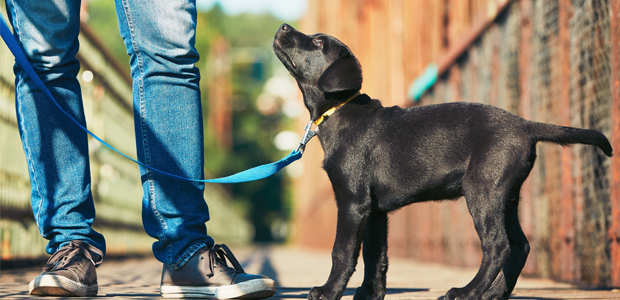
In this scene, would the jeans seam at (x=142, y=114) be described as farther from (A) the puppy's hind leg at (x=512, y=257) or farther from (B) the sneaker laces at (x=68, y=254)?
(A) the puppy's hind leg at (x=512, y=257)

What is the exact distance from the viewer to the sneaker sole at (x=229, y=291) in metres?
2.42

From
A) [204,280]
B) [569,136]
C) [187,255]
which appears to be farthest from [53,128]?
[569,136]

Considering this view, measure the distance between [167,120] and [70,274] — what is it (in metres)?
0.66

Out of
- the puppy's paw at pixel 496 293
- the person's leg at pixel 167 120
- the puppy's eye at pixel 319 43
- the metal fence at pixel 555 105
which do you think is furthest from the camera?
the metal fence at pixel 555 105

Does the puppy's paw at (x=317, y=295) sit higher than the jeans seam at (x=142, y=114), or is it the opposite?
the jeans seam at (x=142, y=114)

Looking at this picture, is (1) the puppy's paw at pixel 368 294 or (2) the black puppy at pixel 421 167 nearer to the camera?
(2) the black puppy at pixel 421 167

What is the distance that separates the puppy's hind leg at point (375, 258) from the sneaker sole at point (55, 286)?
100 cm

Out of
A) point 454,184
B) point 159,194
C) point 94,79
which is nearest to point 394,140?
point 454,184

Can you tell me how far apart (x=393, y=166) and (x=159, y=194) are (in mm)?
886

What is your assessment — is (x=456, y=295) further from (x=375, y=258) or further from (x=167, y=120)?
(x=167, y=120)

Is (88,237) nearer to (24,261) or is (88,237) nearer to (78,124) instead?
(78,124)

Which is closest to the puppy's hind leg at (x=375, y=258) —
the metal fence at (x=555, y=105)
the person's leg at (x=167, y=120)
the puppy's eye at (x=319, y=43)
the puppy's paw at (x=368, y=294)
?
the puppy's paw at (x=368, y=294)

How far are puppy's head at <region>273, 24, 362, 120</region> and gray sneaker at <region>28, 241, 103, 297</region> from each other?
101cm

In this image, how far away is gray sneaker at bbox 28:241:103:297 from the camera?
236 cm
